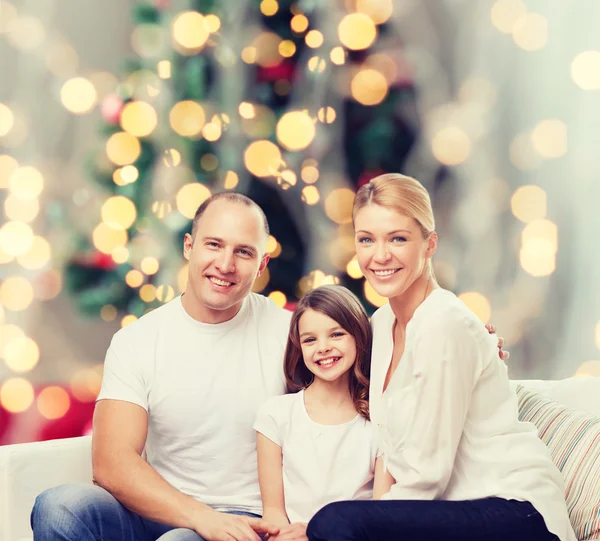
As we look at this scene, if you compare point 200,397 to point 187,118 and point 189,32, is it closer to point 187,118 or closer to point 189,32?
point 187,118

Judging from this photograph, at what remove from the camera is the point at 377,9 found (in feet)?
8.92

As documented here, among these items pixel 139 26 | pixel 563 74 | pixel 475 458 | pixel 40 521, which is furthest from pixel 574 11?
pixel 40 521

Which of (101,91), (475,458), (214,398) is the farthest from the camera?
(101,91)

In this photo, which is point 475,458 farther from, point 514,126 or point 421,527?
point 514,126

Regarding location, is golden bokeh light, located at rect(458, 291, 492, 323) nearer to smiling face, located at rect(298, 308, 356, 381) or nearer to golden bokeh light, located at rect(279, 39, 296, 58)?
golden bokeh light, located at rect(279, 39, 296, 58)

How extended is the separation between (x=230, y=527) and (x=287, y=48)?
64.2 inches

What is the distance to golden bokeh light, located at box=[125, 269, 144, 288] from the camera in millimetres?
2475

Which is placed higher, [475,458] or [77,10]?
[77,10]

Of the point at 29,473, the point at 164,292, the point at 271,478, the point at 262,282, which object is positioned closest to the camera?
the point at 271,478

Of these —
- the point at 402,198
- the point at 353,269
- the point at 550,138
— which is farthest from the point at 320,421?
the point at 550,138

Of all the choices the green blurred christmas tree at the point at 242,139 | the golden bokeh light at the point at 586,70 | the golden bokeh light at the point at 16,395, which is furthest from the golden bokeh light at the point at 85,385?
the golden bokeh light at the point at 586,70

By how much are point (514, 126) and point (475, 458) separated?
1.79 metres

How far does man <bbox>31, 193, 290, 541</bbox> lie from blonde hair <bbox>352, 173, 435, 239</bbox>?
33cm

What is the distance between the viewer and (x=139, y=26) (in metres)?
2.61
